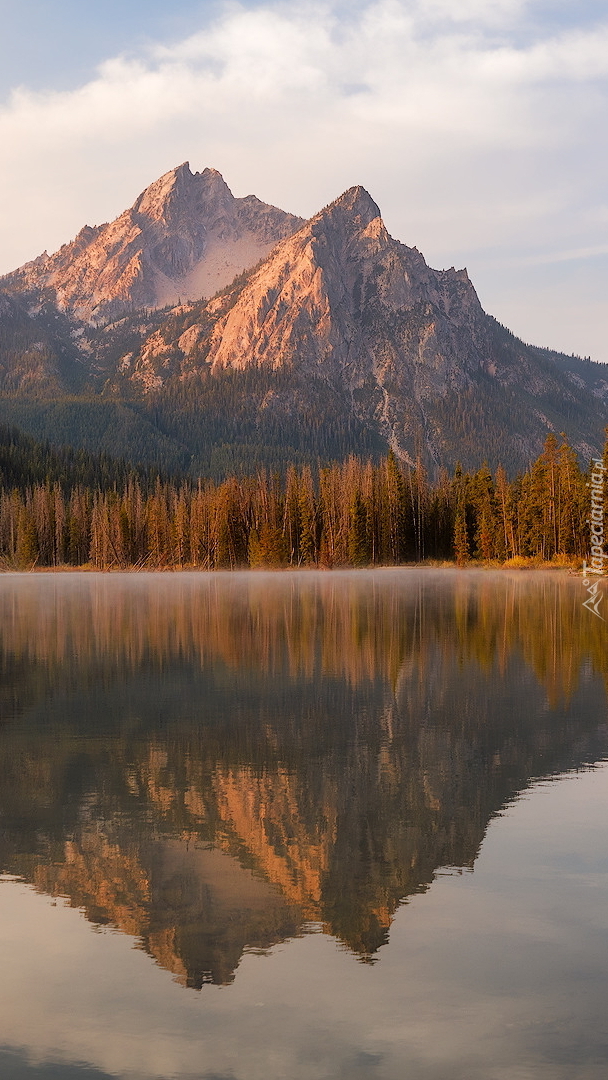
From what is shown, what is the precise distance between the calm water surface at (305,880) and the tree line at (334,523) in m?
97.5

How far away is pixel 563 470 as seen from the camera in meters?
122

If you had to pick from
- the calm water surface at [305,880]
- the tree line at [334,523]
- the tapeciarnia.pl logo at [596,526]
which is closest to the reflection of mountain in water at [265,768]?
the calm water surface at [305,880]

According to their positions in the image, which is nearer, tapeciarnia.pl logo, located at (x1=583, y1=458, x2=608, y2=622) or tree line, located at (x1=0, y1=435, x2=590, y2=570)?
tapeciarnia.pl logo, located at (x1=583, y1=458, x2=608, y2=622)

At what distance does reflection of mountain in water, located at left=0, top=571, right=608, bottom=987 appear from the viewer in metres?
10.5

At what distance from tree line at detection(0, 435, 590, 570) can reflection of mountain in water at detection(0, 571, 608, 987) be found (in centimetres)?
8946

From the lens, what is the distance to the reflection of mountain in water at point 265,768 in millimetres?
10469

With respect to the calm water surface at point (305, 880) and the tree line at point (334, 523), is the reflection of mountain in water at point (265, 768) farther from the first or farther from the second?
the tree line at point (334, 523)

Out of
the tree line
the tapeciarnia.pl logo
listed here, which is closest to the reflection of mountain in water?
the tapeciarnia.pl logo

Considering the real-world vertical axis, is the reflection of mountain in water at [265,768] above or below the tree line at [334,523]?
below

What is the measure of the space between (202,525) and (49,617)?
120 m

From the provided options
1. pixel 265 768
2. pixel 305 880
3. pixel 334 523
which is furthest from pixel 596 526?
pixel 305 880

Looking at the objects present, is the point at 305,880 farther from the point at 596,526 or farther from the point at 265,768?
the point at 596,526

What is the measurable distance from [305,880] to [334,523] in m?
139

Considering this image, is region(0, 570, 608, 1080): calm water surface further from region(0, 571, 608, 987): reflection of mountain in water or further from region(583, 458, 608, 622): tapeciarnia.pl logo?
region(583, 458, 608, 622): tapeciarnia.pl logo
